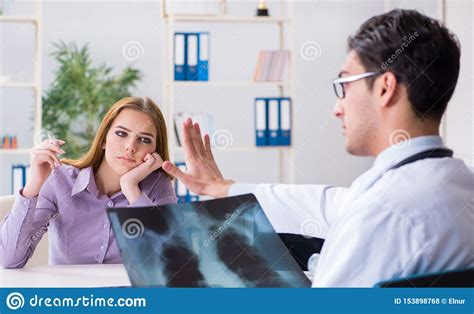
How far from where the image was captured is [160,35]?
4.36 m

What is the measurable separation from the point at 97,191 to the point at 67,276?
1.27 ft

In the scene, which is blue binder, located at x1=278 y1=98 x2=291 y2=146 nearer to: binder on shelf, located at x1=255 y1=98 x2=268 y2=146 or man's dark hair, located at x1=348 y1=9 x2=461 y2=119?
binder on shelf, located at x1=255 y1=98 x2=268 y2=146

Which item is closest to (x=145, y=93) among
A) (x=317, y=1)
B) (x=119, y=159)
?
(x=317, y=1)

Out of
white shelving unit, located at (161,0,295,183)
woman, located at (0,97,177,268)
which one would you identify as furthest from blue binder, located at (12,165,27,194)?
woman, located at (0,97,177,268)

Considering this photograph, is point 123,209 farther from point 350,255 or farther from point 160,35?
point 160,35

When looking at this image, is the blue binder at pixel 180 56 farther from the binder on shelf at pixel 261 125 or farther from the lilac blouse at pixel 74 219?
the lilac blouse at pixel 74 219

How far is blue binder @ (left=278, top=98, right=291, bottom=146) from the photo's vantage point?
12.7 ft

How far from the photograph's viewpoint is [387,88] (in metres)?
1.23

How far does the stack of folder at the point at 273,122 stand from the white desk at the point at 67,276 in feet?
7.66

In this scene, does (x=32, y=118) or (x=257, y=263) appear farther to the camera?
(x=32, y=118)

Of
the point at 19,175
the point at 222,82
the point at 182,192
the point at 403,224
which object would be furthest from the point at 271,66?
the point at 403,224

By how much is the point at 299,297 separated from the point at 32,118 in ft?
10.4

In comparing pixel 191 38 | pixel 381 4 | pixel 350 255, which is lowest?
pixel 350 255

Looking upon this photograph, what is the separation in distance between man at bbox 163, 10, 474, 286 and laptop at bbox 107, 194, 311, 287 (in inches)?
5.2
